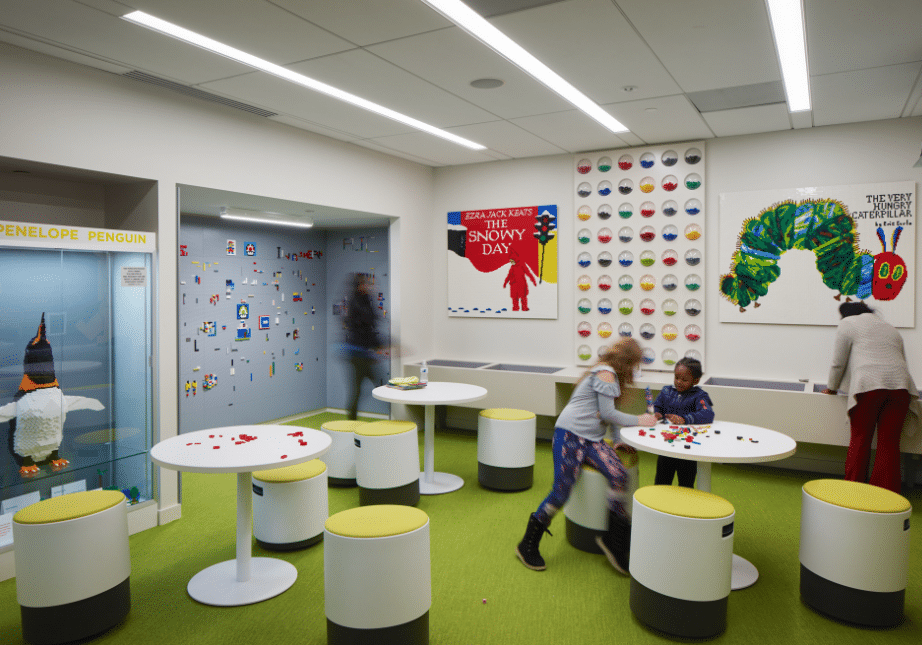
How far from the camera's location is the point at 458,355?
289 inches

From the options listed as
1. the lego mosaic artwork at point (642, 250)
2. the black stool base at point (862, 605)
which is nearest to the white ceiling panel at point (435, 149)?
the lego mosaic artwork at point (642, 250)

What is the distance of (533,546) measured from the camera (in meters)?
3.64

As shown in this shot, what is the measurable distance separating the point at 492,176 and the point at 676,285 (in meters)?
2.38

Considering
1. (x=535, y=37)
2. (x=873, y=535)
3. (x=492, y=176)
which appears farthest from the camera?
(x=492, y=176)

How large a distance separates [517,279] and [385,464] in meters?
3.15

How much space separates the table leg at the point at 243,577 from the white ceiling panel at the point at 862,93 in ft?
14.9

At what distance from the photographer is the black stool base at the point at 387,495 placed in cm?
444

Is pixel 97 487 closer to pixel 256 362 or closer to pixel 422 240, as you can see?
pixel 256 362

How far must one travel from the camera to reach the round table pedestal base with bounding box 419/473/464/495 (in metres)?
4.92

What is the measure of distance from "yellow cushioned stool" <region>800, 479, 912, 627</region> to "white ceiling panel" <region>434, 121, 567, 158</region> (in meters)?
3.78

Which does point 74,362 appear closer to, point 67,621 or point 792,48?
point 67,621

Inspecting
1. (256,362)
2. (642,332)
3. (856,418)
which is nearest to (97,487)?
(256,362)

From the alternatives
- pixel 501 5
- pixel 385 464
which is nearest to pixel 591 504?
pixel 385 464

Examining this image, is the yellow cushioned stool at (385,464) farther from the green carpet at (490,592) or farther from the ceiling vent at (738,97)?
the ceiling vent at (738,97)
